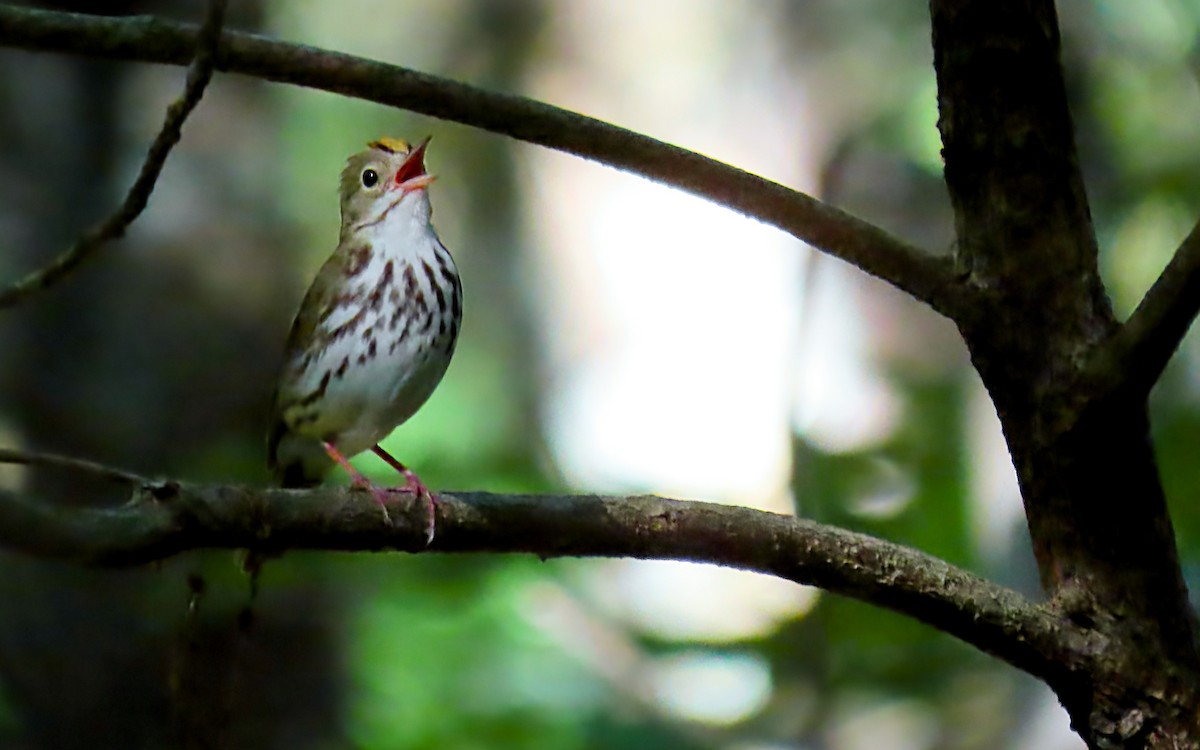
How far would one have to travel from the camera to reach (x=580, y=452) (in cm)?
639

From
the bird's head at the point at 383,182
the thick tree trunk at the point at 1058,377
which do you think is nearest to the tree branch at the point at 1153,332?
the thick tree trunk at the point at 1058,377

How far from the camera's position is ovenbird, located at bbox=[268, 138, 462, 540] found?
9.30 feet

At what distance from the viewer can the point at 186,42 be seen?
48.8 inches

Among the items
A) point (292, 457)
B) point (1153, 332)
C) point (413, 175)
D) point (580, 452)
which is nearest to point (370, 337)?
point (292, 457)

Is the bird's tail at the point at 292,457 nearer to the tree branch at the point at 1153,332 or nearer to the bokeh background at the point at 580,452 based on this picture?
the bokeh background at the point at 580,452

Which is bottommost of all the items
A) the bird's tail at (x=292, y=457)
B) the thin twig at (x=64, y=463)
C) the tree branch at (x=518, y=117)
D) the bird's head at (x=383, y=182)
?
the thin twig at (x=64, y=463)

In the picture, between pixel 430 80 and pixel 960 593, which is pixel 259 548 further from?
pixel 960 593

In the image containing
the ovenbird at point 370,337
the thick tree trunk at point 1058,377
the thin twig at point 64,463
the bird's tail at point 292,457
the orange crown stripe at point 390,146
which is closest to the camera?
the thin twig at point 64,463

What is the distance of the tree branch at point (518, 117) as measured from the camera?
1211 mm

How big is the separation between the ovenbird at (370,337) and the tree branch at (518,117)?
1372 mm

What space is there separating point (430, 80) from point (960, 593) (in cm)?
72

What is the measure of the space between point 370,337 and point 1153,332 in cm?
186

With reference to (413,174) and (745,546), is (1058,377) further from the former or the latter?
(413,174)

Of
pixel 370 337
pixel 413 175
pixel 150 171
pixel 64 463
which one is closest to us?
pixel 64 463
